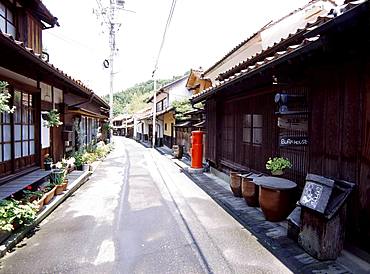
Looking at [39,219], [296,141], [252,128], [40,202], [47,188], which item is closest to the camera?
[296,141]

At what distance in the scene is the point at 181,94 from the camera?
28219 millimetres

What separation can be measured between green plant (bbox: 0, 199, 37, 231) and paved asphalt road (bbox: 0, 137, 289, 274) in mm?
358

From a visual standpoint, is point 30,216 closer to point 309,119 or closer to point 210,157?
point 309,119

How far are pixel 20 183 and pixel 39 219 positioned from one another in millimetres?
Answer: 1178

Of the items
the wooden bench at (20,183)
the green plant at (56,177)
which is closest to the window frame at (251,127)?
the green plant at (56,177)

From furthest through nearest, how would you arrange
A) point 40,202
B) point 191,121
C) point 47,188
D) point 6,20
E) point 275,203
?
point 191,121 < point 6,20 < point 47,188 < point 40,202 < point 275,203

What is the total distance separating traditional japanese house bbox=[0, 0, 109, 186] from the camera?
18.6 feet

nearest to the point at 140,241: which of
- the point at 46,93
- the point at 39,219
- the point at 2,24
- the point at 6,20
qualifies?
the point at 39,219

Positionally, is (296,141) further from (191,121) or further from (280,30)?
(191,121)

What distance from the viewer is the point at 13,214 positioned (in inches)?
165

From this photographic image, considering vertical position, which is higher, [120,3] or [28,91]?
[120,3]

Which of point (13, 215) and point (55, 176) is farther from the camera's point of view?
point (55, 176)

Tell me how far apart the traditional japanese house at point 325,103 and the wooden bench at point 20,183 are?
17.5 ft

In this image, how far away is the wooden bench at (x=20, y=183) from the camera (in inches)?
201
